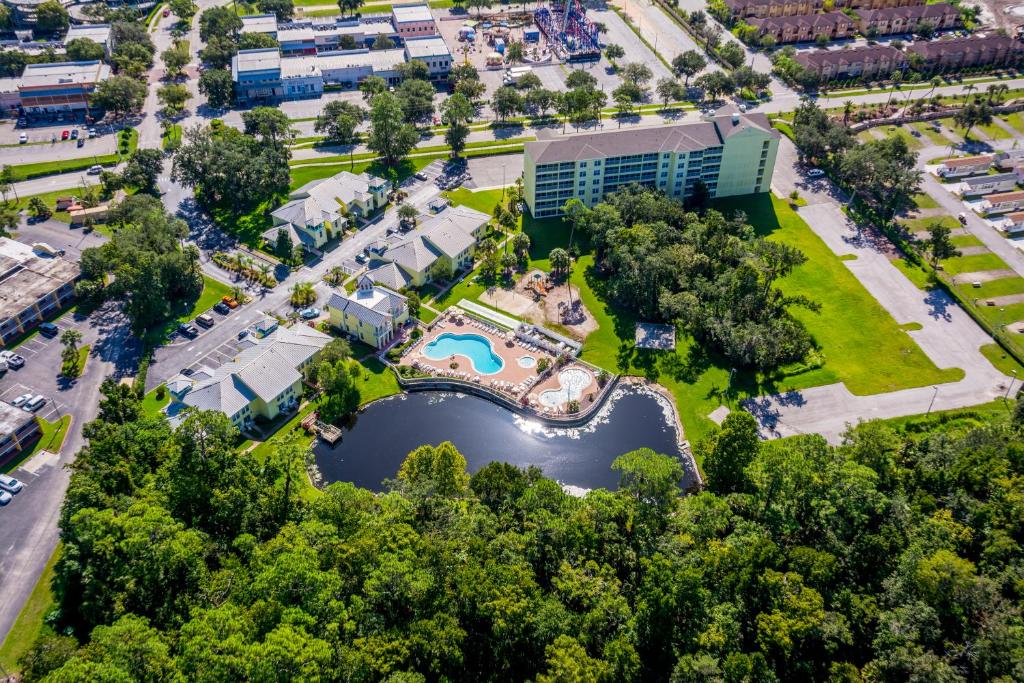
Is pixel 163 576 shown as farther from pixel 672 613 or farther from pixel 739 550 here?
pixel 739 550

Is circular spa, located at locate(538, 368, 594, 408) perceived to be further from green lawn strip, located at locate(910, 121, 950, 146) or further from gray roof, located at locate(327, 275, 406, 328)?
green lawn strip, located at locate(910, 121, 950, 146)

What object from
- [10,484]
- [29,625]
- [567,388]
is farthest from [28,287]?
[567,388]

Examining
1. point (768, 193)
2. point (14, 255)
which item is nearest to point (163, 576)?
point (14, 255)

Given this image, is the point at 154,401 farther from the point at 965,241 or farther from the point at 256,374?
the point at 965,241

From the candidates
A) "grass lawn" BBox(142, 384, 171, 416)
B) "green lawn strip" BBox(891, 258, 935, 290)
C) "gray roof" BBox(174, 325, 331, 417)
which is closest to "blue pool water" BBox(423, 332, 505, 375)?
"gray roof" BBox(174, 325, 331, 417)

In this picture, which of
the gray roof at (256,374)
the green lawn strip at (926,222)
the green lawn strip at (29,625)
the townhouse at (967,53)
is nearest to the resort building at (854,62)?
the townhouse at (967,53)

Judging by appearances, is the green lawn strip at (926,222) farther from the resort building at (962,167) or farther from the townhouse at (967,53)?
the townhouse at (967,53)
